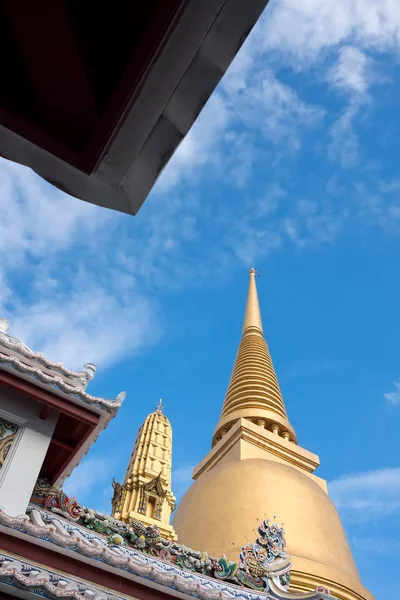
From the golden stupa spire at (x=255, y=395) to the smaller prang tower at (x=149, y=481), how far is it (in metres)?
3.22

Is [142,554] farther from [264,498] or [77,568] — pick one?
[264,498]

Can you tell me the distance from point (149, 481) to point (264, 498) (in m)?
3.00

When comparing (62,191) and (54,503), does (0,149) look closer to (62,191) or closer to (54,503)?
(62,191)

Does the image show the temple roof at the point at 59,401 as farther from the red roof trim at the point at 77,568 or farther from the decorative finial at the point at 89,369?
the red roof trim at the point at 77,568

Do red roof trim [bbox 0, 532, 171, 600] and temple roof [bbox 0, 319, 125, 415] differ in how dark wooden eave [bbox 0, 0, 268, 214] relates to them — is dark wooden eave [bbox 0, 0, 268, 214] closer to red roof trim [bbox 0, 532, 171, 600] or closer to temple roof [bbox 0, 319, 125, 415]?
red roof trim [bbox 0, 532, 171, 600]

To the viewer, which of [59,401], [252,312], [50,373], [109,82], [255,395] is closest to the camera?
[109,82]

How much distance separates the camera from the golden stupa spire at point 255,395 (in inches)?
755

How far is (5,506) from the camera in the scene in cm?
642

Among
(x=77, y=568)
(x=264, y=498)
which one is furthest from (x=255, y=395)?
(x=77, y=568)

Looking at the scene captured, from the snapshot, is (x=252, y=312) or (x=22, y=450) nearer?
(x=22, y=450)

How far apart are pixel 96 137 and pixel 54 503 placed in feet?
20.0

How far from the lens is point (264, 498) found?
14539 millimetres

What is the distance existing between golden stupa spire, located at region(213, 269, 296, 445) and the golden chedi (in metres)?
0.04

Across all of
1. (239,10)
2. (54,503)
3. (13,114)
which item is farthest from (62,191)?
(54,503)
